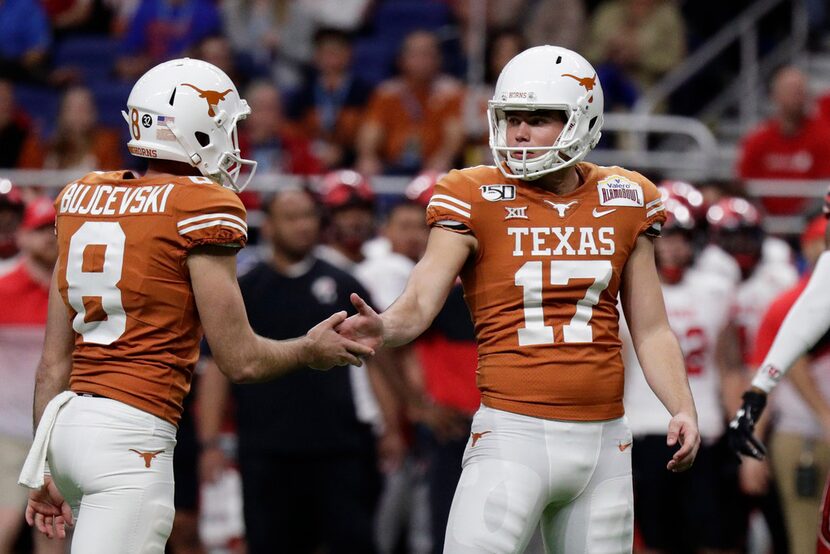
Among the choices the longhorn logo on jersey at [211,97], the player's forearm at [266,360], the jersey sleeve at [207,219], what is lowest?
the player's forearm at [266,360]

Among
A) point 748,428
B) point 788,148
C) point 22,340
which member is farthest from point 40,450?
point 788,148

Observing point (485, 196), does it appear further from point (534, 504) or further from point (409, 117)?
point (409, 117)

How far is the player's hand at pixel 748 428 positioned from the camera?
5000 mm

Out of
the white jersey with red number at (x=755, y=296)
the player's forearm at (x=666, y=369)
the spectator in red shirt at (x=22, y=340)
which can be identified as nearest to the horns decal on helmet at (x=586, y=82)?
the player's forearm at (x=666, y=369)

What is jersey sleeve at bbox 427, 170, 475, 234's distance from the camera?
4336 mm

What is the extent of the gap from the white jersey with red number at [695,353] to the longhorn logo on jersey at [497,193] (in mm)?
3170

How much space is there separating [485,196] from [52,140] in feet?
22.4

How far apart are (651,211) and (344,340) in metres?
1.02

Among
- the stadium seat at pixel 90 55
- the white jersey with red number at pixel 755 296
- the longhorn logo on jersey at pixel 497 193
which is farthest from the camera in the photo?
the stadium seat at pixel 90 55

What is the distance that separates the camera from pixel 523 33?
1138cm

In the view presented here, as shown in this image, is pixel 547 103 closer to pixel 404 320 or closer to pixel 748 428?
pixel 404 320

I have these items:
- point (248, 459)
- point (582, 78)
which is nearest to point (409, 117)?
point (248, 459)

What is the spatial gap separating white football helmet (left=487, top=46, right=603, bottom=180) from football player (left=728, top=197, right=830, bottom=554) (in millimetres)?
1000

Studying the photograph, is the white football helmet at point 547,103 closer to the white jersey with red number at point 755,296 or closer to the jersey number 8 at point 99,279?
the jersey number 8 at point 99,279
